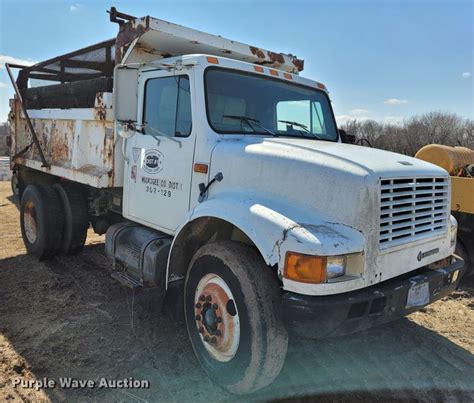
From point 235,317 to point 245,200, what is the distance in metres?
0.83

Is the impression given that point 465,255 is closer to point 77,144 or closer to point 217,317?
point 217,317

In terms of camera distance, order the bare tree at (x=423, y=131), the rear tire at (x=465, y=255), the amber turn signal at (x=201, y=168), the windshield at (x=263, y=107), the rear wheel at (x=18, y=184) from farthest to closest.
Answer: the bare tree at (x=423, y=131) → the rear wheel at (x=18, y=184) → the rear tire at (x=465, y=255) → the windshield at (x=263, y=107) → the amber turn signal at (x=201, y=168)

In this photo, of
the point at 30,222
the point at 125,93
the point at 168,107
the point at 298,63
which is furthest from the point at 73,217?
the point at 298,63

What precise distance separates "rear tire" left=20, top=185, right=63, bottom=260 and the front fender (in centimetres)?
369

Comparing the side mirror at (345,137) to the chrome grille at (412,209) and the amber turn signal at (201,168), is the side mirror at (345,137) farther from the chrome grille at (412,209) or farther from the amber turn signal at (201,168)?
the amber turn signal at (201,168)

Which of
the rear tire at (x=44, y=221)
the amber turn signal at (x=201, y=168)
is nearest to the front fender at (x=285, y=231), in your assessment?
the amber turn signal at (x=201, y=168)

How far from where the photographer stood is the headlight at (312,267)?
251 cm

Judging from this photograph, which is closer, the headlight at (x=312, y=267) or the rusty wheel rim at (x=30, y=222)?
the headlight at (x=312, y=267)

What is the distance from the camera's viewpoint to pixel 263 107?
388cm

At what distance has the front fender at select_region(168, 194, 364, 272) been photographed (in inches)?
99.0

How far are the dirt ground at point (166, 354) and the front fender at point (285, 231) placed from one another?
1188 mm

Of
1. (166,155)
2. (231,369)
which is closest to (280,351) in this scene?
(231,369)

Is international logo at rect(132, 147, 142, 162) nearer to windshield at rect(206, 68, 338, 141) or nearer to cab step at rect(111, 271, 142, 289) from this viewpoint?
windshield at rect(206, 68, 338, 141)

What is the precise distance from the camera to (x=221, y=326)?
304cm
